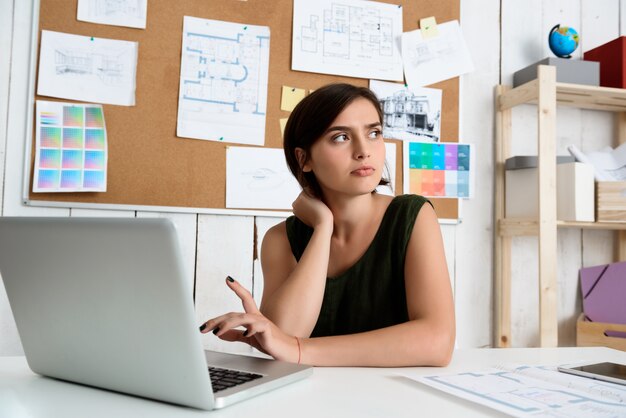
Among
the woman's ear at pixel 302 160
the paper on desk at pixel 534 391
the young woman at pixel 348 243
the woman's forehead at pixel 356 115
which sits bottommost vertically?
the paper on desk at pixel 534 391

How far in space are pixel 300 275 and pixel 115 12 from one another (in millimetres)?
1190

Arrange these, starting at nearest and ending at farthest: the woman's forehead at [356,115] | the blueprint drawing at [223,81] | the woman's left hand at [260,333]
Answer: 1. the woman's left hand at [260,333]
2. the woman's forehead at [356,115]
3. the blueprint drawing at [223,81]

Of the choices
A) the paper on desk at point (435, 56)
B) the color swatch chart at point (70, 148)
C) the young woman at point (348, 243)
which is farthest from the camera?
the paper on desk at point (435, 56)

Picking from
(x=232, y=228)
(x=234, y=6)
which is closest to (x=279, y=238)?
(x=232, y=228)

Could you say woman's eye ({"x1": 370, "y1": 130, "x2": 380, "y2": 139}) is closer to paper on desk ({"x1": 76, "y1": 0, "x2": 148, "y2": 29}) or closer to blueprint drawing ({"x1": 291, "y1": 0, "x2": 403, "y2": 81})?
blueprint drawing ({"x1": 291, "y1": 0, "x2": 403, "y2": 81})

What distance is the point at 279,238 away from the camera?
141 cm

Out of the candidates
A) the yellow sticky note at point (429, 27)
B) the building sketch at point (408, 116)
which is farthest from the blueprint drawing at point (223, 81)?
the yellow sticky note at point (429, 27)

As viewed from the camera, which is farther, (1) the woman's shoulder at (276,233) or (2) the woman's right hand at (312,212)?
(1) the woman's shoulder at (276,233)

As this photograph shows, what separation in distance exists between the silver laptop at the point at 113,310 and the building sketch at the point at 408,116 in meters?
1.53

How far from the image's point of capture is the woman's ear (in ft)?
4.44

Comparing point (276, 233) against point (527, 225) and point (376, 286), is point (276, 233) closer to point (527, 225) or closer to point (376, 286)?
point (376, 286)

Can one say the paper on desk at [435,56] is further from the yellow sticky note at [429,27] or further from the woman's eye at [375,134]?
the woman's eye at [375,134]

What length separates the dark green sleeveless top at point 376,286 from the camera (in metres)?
1.25

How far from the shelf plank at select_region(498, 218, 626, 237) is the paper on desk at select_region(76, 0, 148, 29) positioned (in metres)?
1.45
